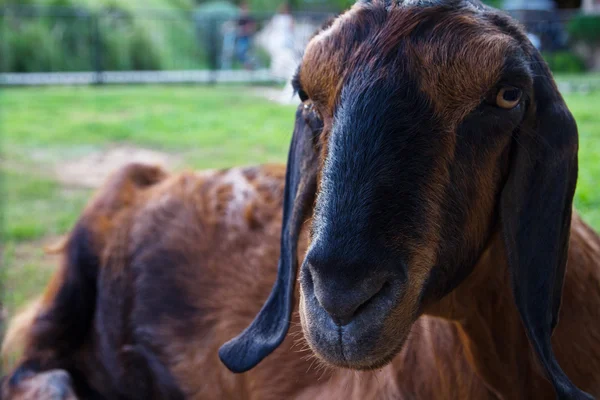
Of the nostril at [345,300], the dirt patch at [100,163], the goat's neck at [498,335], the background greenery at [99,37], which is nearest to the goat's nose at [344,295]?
the nostril at [345,300]

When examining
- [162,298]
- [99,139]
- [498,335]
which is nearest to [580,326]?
[498,335]

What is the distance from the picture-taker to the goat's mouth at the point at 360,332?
6.42 ft

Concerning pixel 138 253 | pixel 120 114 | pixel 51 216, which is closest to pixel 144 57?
pixel 120 114

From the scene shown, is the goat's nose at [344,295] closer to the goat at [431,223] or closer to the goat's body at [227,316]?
the goat at [431,223]

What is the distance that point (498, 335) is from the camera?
8.48ft

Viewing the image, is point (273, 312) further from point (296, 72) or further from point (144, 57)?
point (144, 57)

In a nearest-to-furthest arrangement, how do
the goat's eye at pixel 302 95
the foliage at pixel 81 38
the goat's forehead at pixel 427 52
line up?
the goat's forehead at pixel 427 52 < the goat's eye at pixel 302 95 < the foliage at pixel 81 38

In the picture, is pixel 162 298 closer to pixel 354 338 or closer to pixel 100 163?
pixel 354 338

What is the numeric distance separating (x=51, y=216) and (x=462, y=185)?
5819mm

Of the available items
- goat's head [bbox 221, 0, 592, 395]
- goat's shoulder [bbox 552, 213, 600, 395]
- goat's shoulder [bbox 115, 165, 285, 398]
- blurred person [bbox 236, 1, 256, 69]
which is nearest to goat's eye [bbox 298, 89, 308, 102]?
goat's head [bbox 221, 0, 592, 395]

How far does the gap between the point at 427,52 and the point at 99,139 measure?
972 centimetres

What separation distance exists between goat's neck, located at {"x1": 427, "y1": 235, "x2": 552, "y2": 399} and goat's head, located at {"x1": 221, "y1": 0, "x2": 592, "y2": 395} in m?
0.19

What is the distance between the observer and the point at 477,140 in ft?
7.27

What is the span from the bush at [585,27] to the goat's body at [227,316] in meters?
20.9
